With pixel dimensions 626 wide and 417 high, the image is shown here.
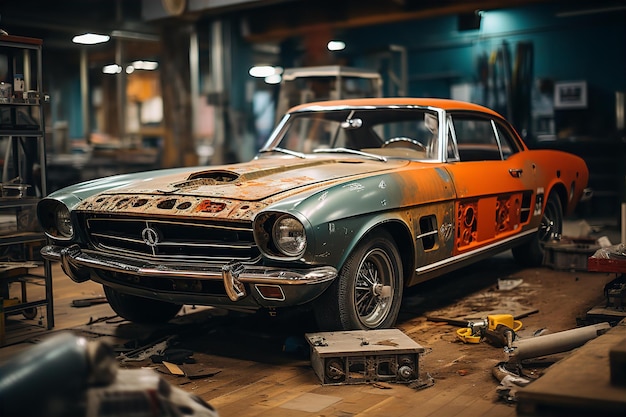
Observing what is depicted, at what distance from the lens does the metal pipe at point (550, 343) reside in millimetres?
3705

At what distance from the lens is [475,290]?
580 centimetres

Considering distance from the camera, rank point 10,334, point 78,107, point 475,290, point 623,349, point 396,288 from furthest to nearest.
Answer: point 78,107 < point 475,290 < point 10,334 < point 396,288 < point 623,349

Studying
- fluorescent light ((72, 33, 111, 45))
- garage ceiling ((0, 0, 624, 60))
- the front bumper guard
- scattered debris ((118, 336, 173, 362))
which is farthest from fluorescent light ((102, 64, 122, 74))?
scattered debris ((118, 336, 173, 362))

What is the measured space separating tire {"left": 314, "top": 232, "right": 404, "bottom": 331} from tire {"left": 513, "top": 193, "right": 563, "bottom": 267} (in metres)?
2.54

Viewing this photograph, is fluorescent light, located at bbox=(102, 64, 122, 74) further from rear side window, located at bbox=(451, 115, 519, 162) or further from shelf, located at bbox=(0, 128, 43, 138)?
shelf, located at bbox=(0, 128, 43, 138)

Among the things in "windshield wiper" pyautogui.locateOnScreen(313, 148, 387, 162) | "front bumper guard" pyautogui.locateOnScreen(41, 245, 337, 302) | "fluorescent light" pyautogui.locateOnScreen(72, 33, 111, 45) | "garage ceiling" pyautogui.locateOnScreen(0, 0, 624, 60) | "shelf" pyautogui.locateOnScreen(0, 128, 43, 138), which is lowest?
"front bumper guard" pyautogui.locateOnScreen(41, 245, 337, 302)

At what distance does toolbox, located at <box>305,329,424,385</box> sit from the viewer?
3611 millimetres

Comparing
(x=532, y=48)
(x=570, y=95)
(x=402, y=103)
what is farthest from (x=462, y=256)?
(x=532, y=48)

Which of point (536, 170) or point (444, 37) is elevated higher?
point (444, 37)

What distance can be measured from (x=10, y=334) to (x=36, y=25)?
7.15 metres

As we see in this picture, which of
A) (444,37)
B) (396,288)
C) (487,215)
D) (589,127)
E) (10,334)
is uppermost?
(444,37)

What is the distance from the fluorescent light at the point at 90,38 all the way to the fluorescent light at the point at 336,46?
11.1ft

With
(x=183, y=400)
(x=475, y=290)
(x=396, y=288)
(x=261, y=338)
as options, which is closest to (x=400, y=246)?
(x=396, y=288)

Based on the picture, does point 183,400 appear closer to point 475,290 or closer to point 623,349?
point 623,349
